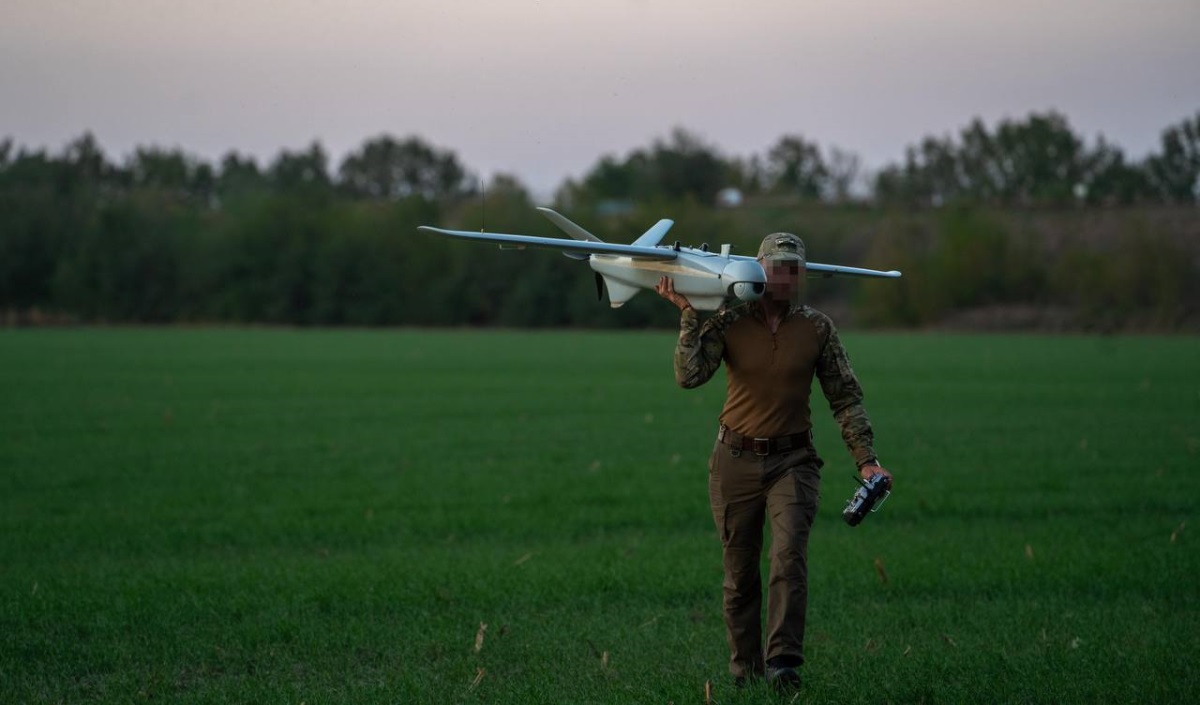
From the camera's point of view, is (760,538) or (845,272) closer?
(845,272)

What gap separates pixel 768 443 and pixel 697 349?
2.06 ft

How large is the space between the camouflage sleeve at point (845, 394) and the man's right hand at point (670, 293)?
3.20 ft

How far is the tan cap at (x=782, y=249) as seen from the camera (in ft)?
20.8

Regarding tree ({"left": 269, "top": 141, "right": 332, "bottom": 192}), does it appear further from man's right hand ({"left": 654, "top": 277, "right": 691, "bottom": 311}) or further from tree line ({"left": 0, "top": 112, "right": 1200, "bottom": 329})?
man's right hand ({"left": 654, "top": 277, "right": 691, "bottom": 311})

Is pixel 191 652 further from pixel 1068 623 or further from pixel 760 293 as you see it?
pixel 1068 623

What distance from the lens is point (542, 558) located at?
11125mm

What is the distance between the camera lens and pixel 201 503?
46.6 feet

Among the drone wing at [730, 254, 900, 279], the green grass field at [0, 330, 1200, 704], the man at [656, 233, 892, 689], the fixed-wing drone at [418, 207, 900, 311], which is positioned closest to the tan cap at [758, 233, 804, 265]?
the man at [656, 233, 892, 689]

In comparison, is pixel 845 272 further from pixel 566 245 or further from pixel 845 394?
pixel 566 245

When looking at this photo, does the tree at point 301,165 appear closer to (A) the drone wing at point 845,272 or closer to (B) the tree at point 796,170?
(B) the tree at point 796,170

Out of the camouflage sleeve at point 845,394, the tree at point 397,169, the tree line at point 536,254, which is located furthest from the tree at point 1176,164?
the camouflage sleeve at point 845,394

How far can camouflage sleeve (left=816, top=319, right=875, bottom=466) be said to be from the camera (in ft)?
22.0

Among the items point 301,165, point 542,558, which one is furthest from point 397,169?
point 542,558

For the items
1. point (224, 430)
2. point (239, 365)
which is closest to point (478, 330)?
point (239, 365)
